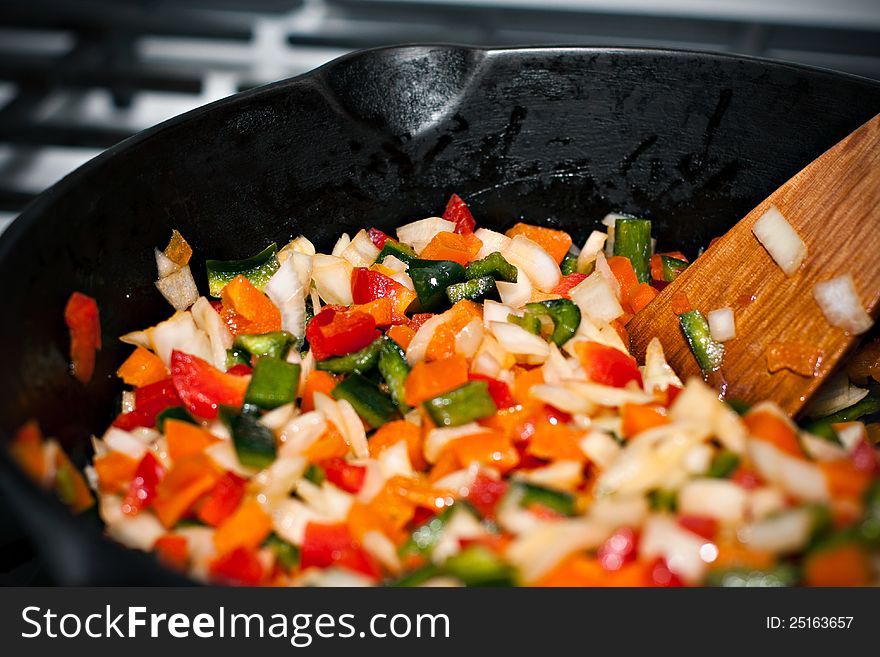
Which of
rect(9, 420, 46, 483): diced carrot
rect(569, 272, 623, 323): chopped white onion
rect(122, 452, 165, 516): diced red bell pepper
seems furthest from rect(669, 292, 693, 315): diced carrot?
rect(9, 420, 46, 483): diced carrot

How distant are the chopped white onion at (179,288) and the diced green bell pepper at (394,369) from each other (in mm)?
407

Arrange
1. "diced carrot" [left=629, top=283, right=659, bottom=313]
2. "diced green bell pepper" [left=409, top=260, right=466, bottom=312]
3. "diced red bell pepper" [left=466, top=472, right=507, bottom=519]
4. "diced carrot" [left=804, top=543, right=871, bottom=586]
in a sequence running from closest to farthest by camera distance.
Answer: "diced carrot" [left=804, top=543, right=871, bottom=586]
"diced red bell pepper" [left=466, top=472, right=507, bottom=519]
"diced green bell pepper" [left=409, top=260, right=466, bottom=312]
"diced carrot" [left=629, top=283, right=659, bottom=313]

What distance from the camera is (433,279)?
172cm

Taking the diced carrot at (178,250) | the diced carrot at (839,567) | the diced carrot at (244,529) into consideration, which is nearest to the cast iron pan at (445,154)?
the diced carrot at (178,250)

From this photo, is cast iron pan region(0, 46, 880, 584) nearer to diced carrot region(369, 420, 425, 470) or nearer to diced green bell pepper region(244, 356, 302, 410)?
diced green bell pepper region(244, 356, 302, 410)

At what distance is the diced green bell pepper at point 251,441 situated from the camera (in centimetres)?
132

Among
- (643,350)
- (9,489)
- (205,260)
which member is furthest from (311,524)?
(643,350)

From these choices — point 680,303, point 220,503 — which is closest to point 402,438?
point 220,503

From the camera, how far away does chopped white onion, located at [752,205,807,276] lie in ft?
5.17

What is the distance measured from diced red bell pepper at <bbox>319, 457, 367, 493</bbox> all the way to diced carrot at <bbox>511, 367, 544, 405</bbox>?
32 centimetres

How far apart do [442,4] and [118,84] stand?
3.77 feet

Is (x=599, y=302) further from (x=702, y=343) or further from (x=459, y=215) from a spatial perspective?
(x=459, y=215)

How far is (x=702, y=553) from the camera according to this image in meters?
1.06

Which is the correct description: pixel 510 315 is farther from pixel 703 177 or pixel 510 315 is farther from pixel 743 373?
pixel 703 177
